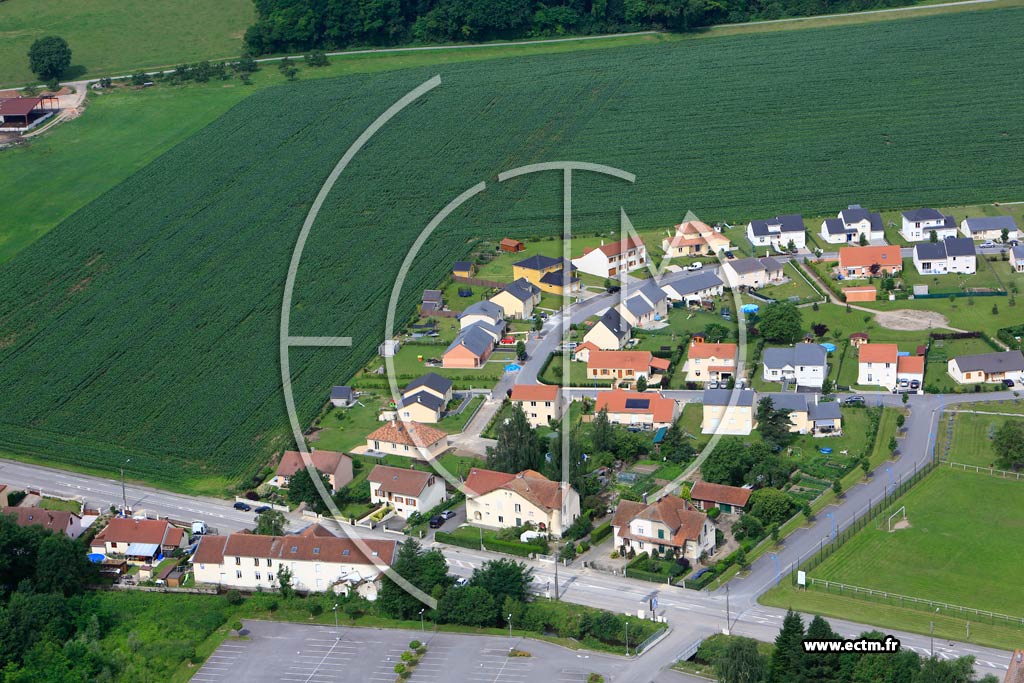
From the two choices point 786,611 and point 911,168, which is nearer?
point 786,611

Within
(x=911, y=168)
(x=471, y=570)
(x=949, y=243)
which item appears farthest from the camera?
(x=911, y=168)

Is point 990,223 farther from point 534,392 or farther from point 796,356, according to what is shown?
point 534,392

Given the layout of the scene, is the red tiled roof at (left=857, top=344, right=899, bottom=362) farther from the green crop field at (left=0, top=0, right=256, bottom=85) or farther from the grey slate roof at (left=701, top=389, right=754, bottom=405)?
the green crop field at (left=0, top=0, right=256, bottom=85)

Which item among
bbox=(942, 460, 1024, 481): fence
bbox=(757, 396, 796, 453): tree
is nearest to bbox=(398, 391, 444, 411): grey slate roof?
bbox=(757, 396, 796, 453): tree

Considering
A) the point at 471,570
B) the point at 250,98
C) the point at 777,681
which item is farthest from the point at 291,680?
the point at 250,98

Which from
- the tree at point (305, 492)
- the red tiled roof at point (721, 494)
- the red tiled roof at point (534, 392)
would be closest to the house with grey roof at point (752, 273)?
the red tiled roof at point (534, 392)

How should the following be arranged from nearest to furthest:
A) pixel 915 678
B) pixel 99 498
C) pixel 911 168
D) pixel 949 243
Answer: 1. pixel 915 678
2. pixel 99 498
3. pixel 949 243
4. pixel 911 168

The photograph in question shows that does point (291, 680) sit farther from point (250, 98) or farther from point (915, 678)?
point (250, 98)

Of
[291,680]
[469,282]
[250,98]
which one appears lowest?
[291,680]
